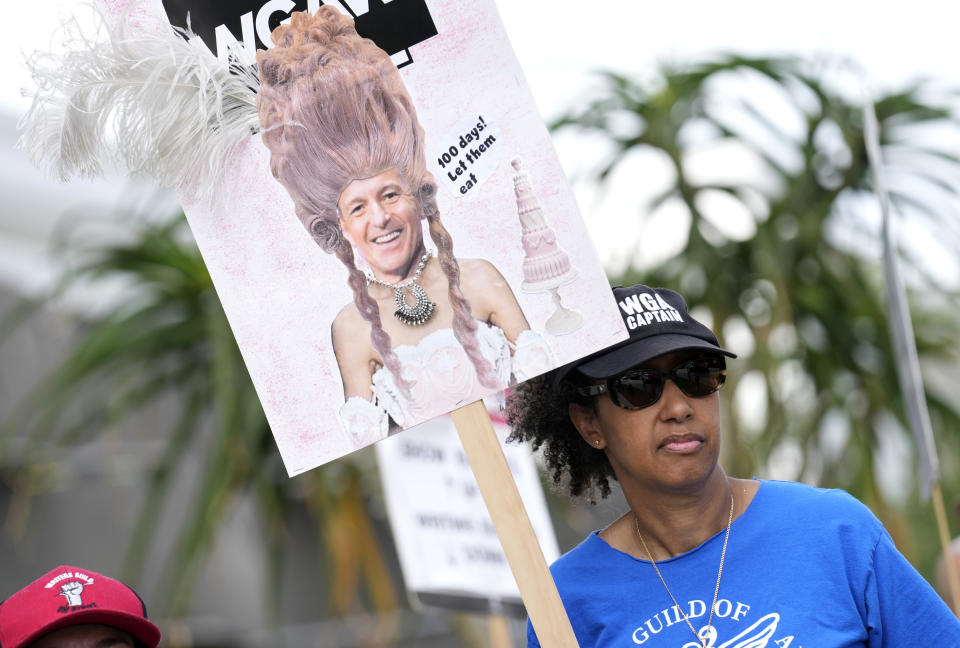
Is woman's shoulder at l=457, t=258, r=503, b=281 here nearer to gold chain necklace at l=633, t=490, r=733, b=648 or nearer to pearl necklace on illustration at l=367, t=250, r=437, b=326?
pearl necklace on illustration at l=367, t=250, r=437, b=326

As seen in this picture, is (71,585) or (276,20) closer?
(276,20)

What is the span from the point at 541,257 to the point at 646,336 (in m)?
0.18

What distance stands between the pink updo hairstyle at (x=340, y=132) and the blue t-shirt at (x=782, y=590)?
365 millimetres

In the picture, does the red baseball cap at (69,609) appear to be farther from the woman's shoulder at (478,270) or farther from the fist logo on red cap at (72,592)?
the woman's shoulder at (478,270)

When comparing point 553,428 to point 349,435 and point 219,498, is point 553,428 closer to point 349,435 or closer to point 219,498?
point 349,435

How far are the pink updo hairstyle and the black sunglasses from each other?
A: 0.19 m

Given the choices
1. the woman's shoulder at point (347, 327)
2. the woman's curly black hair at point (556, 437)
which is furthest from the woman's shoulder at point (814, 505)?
the woman's shoulder at point (347, 327)

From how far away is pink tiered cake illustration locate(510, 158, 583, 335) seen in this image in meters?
1.65

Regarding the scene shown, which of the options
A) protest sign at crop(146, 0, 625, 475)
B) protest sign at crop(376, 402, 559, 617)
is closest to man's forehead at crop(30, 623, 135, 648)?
protest sign at crop(146, 0, 625, 475)

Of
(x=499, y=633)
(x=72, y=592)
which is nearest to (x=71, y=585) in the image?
(x=72, y=592)

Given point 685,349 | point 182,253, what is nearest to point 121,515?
point 182,253

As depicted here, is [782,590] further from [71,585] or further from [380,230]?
[71,585]

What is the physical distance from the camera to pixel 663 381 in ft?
5.42

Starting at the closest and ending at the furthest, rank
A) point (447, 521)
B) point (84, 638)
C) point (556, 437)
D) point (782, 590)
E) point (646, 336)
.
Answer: point (782, 590) < point (646, 336) < point (84, 638) < point (556, 437) < point (447, 521)
